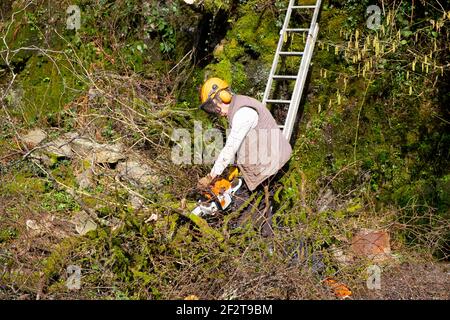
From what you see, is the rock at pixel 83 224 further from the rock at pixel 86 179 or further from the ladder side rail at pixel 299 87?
the ladder side rail at pixel 299 87

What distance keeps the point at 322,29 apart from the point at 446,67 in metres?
1.47

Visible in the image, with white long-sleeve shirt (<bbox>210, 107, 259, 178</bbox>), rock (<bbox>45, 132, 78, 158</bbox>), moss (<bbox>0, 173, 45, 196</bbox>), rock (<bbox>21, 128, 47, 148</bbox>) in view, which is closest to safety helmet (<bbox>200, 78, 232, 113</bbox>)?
white long-sleeve shirt (<bbox>210, 107, 259, 178</bbox>)

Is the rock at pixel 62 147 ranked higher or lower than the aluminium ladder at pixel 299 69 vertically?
lower

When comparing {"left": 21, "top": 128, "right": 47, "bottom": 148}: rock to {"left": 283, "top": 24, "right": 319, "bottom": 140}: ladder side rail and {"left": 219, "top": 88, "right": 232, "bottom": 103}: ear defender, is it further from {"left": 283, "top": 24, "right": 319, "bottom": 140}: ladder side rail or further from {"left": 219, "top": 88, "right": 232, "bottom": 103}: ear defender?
{"left": 219, "top": 88, "right": 232, "bottom": 103}: ear defender

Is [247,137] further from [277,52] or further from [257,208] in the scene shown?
[277,52]

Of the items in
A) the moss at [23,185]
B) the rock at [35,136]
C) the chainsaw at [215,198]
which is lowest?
the rock at [35,136]

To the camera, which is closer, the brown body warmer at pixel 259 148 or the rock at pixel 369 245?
the rock at pixel 369 245

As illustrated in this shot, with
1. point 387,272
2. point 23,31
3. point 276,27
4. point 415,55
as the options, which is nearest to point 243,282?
point 387,272

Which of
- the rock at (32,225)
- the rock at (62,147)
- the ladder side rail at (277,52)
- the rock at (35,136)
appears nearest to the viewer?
the rock at (32,225)

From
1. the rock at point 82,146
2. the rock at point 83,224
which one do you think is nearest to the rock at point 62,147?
the rock at point 82,146

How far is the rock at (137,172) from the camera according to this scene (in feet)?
22.8

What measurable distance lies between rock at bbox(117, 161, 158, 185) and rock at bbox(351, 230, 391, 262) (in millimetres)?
2188

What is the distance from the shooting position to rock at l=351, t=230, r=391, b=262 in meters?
5.64

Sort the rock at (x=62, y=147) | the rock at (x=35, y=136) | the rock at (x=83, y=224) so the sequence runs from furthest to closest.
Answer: the rock at (x=35, y=136) < the rock at (x=62, y=147) < the rock at (x=83, y=224)
